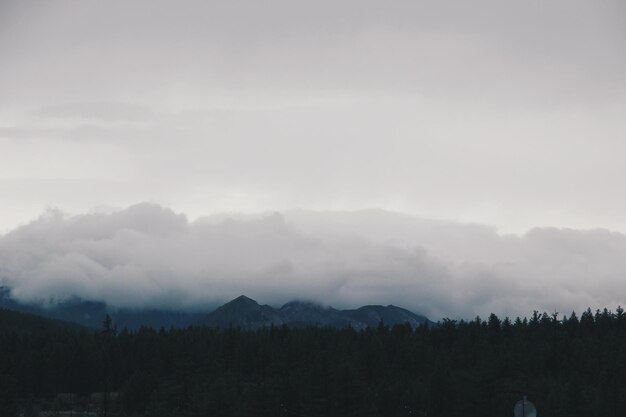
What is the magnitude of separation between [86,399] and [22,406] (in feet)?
49.5

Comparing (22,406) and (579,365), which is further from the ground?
(579,365)

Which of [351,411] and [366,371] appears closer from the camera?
[351,411]

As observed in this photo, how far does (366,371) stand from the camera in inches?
6890

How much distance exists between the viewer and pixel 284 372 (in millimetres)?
160875

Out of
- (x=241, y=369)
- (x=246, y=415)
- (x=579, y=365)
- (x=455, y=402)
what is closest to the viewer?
(x=246, y=415)

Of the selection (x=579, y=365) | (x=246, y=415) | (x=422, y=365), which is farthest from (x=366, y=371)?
(x=246, y=415)

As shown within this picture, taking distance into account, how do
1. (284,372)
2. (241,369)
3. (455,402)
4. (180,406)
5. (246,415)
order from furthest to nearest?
(241,369), (284,372), (180,406), (455,402), (246,415)

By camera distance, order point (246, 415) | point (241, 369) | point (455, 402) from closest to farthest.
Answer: point (246, 415) < point (455, 402) < point (241, 369)

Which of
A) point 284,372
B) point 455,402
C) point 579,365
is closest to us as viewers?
point 455,402

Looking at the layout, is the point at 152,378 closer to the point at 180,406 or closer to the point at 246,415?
the point at 180,406

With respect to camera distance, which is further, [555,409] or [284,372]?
[284,372]

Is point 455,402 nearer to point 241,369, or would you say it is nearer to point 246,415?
point 246,415

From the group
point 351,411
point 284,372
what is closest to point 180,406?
point 284,372

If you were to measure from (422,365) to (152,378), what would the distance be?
56985mm
